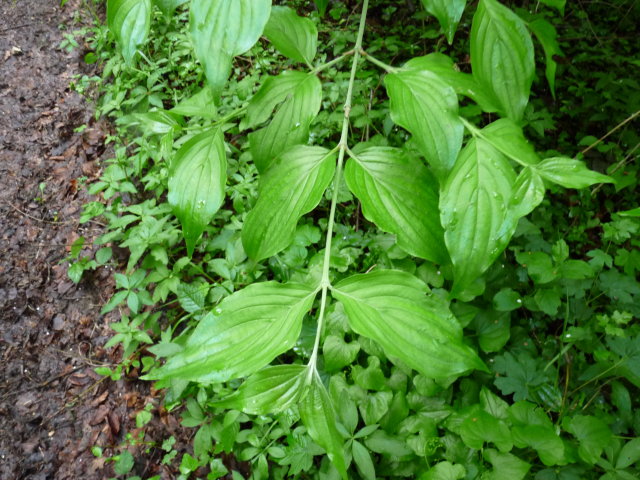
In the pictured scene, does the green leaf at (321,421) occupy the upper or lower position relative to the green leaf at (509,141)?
lower

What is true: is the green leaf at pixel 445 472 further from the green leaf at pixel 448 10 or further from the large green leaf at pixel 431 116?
the green leaf at pixel 448 10

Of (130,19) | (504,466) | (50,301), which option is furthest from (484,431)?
(50,301)

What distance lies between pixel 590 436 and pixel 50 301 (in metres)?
2.62

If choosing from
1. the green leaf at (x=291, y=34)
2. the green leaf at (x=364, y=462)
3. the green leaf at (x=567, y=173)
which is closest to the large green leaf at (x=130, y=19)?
the green leaf at (x=291, y=34)

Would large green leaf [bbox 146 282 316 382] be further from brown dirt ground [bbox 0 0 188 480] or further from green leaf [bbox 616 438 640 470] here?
brown dirt ground [bbox 0 0 188 480]

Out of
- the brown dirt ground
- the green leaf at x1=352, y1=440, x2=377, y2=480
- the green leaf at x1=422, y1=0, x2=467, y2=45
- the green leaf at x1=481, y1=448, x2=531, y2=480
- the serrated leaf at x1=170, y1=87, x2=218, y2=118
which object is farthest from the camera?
the brown dirt ground

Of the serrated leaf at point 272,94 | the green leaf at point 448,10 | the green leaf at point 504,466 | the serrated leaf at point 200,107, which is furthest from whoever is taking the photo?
the green leaf at point 504,466

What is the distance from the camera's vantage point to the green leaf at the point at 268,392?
2.54 feet

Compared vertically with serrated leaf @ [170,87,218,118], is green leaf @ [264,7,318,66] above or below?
above

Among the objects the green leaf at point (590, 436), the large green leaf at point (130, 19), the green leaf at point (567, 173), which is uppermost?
the large green leaf at point (130, 19)

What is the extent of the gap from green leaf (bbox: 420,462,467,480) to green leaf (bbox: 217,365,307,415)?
2.98ft

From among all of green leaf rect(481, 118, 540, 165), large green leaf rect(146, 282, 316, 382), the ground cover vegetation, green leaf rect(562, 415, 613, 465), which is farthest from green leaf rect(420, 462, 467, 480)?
green leaf rect(481, 118, 540, 165)

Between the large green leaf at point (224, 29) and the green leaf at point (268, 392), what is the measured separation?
51cm

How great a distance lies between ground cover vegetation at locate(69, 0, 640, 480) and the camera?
0.79m
